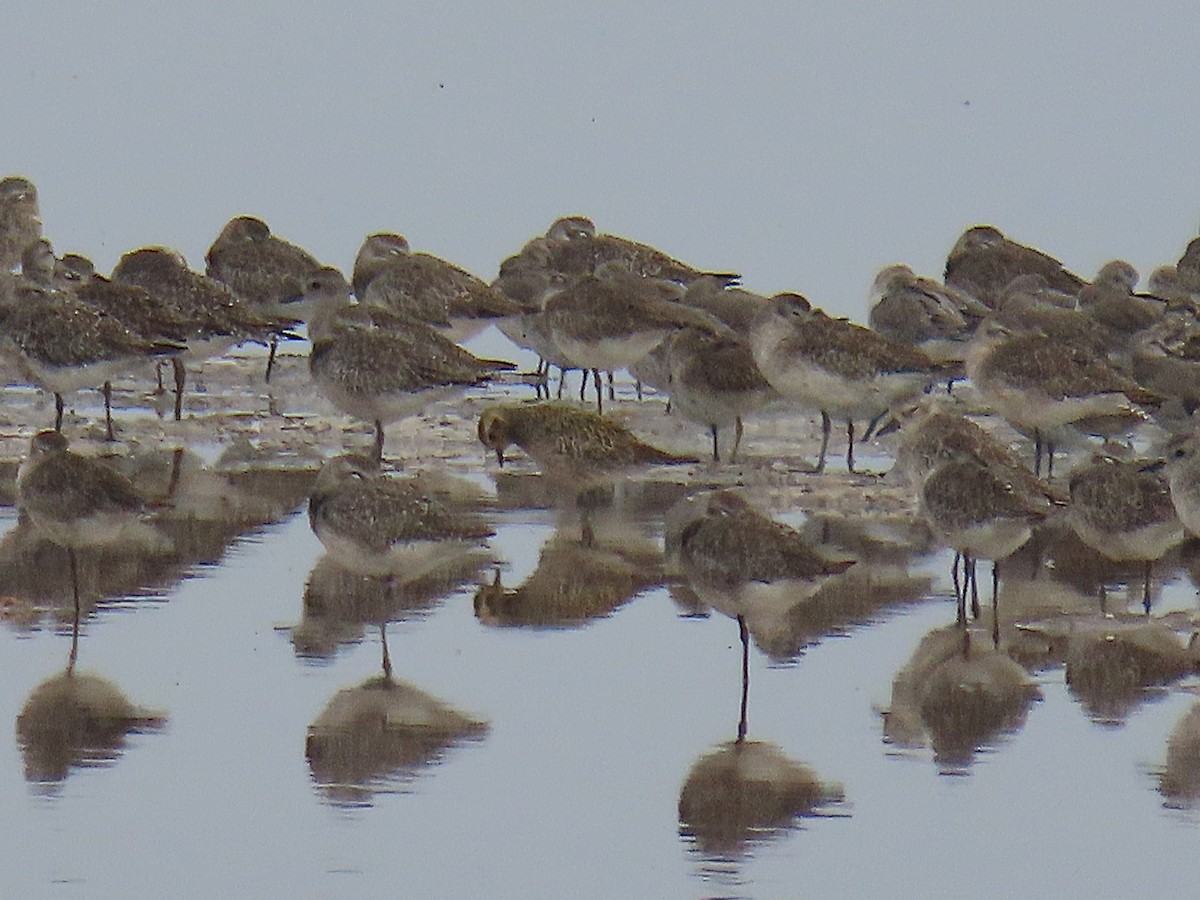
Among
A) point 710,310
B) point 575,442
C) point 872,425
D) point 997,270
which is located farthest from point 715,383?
point 997,270

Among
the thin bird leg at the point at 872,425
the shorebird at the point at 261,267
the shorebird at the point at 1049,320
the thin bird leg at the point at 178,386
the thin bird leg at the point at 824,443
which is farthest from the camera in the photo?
the shorebird at the point at 261,267

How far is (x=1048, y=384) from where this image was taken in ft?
49.8

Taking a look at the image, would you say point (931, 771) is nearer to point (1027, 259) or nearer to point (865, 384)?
point (865, 384)

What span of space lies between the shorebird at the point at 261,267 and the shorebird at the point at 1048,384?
5493 mm

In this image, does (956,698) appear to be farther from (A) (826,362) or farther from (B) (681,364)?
(B) (681,364)

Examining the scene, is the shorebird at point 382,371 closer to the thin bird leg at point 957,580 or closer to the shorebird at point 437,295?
the shorebird at point 437,295

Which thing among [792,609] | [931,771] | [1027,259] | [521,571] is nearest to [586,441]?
[521,571]

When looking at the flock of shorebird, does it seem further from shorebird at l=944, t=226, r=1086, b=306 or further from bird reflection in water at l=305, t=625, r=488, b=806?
bird reflection in water at l=305, t=625, r=488, b=806

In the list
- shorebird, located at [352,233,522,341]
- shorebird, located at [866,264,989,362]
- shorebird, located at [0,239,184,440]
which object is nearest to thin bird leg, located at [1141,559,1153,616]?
shorebird, located at [866,264,989,362]

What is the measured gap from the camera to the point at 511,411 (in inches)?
584

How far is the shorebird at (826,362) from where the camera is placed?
51.4 feet

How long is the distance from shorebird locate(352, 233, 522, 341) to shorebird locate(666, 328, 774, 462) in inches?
95.3

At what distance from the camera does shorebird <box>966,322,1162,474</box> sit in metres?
15.2

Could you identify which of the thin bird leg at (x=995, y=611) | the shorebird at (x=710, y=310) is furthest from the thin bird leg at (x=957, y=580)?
the shorebird at (x=710, y=310)
